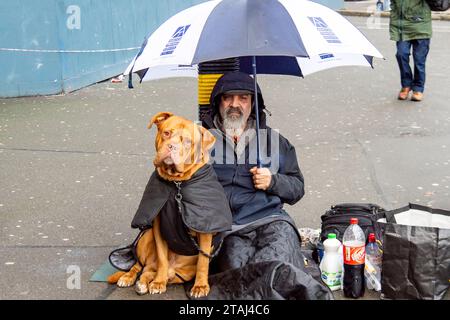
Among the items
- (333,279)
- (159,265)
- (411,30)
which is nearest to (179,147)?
(159,265)

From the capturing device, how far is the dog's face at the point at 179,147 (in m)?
3.91

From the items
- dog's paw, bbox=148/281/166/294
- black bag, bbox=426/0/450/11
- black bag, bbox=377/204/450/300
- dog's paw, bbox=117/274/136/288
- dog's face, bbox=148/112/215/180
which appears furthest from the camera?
black bag, bbox=426/0/450/11

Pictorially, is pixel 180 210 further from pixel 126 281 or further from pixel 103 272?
pixel 103 272

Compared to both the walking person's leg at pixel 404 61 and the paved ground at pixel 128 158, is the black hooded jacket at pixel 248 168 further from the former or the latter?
the walking person's leg at pixel 404 61

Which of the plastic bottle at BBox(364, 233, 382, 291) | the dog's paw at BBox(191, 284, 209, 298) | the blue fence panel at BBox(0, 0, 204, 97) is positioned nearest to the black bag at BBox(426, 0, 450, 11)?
the blue fence panel at BBox(0, 0, 204, 97)

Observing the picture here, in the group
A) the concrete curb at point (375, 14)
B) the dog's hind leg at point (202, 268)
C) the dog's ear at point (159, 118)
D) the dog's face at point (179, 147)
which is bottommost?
the dog's hind leg at point (202, 268)

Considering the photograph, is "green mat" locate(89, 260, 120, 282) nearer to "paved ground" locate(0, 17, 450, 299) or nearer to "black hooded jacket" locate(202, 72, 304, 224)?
"paved ground" locate(0, 17, 450, 299)

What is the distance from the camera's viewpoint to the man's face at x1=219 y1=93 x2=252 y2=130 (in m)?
4.43

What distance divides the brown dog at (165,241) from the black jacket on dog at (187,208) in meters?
0.05

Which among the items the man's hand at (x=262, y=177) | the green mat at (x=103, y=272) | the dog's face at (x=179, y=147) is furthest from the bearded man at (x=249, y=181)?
the green mat at (x=103, y=272)

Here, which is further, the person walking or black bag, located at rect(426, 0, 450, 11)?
the person walking

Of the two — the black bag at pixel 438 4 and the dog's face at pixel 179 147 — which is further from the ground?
the black bag at pixel 438 4

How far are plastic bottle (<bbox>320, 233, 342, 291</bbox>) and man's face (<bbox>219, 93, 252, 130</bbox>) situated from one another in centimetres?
89

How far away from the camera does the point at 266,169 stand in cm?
435
